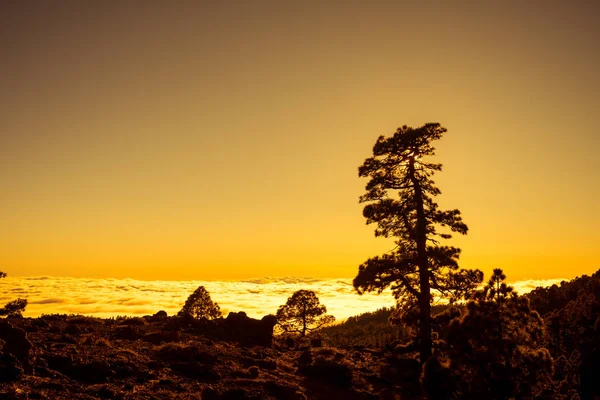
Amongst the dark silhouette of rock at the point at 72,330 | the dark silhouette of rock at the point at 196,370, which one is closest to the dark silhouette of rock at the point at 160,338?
the dark silhouette of rock at the point at 72,330

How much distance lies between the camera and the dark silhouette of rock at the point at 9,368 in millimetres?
15641

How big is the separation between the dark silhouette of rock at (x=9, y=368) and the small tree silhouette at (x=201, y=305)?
39932mm

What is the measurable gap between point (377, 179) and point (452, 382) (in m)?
13.1

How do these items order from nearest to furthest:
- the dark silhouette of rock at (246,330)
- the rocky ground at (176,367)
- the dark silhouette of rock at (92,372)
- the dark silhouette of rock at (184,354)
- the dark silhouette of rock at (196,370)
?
1. the rocky ground at (176,367)
2. the dark silhouette of rock at (92,372)
3. the dark silhouette of rock at (196,370)
4. the dark silhouette of rock at (184,354)
5. the dark silhouette of rock at (246,330)

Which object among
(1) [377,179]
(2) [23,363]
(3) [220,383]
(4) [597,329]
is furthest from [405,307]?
(4) [597,329]

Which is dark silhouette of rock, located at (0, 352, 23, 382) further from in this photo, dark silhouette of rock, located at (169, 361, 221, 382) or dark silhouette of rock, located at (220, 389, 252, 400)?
dark silhouette of rock, located at (220, 389, 252, 400)

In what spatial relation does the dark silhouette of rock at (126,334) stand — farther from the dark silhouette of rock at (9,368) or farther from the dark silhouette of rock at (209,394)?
the dark silhouette of rock at (9,368)

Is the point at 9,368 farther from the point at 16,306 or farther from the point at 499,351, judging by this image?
the point at 499,351

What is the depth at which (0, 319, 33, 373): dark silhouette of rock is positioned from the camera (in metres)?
17.1

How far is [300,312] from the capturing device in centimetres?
6262

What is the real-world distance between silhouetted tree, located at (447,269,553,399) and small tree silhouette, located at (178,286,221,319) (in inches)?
1784

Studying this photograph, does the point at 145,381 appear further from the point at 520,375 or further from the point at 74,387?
the point at 520,375

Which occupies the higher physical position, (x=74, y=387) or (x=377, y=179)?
(x=377, y=179)

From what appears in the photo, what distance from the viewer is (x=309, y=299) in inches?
2473
